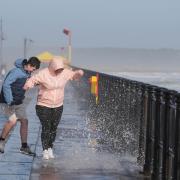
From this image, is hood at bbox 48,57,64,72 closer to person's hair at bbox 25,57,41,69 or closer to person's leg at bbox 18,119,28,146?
Answer: person's hair at bbox 25,57,41,69

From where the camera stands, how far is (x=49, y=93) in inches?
377

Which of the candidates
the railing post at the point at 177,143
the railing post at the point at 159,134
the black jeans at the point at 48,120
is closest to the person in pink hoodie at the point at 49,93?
the black jeans at the point at 48,120

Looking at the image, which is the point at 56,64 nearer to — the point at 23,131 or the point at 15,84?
the point at 15,84

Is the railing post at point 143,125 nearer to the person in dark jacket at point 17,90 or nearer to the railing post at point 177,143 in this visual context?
the person in dark jacket at point 17,90

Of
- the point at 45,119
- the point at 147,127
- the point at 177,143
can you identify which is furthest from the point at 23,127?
the point at 177,143

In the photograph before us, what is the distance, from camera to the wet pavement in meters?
8.27

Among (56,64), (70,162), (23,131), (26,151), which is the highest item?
(56,64)

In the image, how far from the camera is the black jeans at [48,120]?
962 cm

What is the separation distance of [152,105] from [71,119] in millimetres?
8726

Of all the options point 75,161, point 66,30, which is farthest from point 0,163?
point 66,30

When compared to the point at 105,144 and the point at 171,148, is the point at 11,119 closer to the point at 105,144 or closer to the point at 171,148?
the point at 105,144

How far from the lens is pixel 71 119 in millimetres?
16844

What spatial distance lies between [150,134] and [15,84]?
8.29ft

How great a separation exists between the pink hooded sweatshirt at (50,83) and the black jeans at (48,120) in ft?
A: 0.26
